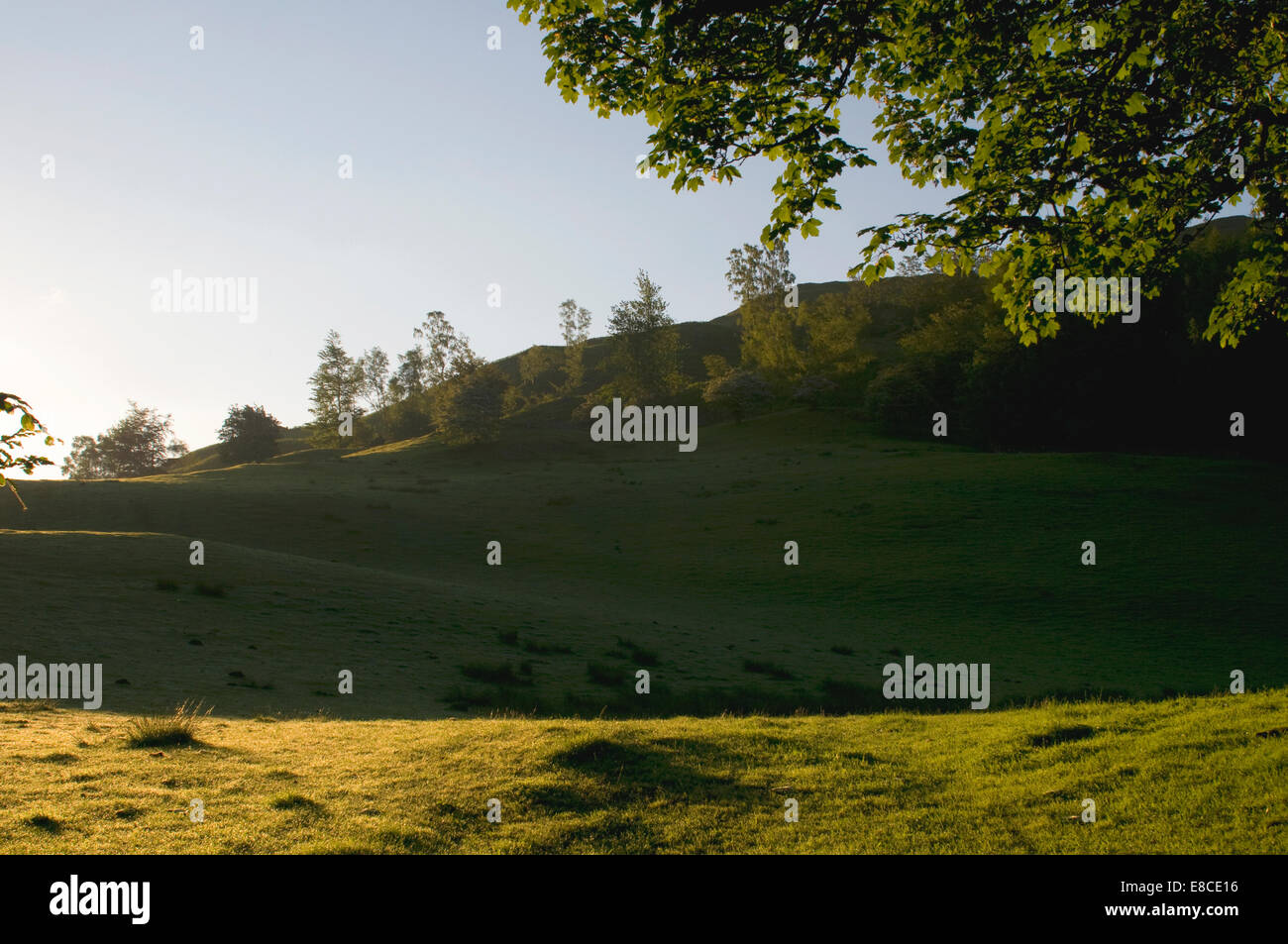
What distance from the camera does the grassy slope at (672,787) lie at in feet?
23.8

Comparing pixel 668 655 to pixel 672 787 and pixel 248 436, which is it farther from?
pixel 248 436

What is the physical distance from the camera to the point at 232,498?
A: 47.3 m

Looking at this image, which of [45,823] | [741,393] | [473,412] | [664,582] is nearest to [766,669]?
[664,582]

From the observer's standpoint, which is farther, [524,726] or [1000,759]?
[524,726]

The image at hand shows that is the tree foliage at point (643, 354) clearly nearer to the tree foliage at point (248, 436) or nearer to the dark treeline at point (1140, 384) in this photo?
the dark treeline at point (1140, 384)

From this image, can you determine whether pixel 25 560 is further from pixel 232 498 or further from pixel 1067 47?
pixel 1067 47

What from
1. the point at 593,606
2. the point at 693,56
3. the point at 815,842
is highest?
the point at 693,56

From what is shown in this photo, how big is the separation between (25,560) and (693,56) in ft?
96.1

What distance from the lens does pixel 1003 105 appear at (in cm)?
1081

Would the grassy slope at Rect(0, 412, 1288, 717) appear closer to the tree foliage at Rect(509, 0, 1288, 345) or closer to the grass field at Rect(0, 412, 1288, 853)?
the grass field at Rect(0, 412, 1288, 853)

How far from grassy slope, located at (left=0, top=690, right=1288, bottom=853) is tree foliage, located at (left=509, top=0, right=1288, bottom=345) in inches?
245

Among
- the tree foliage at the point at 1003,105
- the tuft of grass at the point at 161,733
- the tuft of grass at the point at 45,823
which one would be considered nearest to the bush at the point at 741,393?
the tree foliage at the point at 1003,105

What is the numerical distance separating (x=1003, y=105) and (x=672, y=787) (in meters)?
10.7
